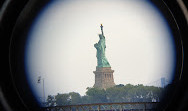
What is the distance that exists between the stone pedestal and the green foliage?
131cm

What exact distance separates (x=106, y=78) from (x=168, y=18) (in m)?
57.1

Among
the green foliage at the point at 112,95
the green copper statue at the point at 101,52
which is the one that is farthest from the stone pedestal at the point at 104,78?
the green foliage at the point at 112,95

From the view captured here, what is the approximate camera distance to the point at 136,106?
165 ft

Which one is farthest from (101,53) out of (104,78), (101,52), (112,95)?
(112,95)

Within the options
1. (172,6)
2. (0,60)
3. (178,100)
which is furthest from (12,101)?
(172,6)

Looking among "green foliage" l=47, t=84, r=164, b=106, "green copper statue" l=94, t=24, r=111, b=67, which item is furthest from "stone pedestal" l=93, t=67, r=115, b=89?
"green foliage" l=47, t=84, r=164, b=106

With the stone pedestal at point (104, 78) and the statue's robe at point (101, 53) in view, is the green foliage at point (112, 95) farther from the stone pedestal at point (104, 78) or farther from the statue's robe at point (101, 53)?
the statue's robe at point (101, 53)

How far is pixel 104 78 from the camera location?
6028 cm

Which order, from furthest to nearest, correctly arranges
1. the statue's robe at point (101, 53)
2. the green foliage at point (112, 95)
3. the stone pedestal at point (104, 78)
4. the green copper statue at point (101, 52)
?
the stone pedestal at point (104, 78) → the statue's robe at point (101, 53) → the green copper statue at point (101, 52) → the green foliage at point (112, 95)

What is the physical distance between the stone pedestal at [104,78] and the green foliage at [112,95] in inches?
51.4

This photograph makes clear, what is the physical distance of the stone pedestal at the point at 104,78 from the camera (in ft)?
198

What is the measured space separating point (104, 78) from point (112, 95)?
3589 mm

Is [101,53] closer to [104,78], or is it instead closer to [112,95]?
[104,78]

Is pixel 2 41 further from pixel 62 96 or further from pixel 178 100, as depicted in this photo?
pixel 62 96
